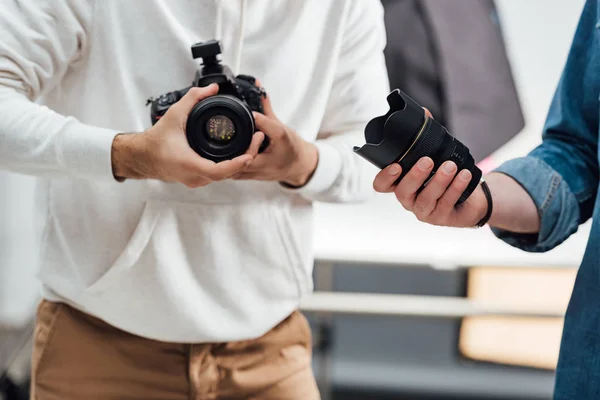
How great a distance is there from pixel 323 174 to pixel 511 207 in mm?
249

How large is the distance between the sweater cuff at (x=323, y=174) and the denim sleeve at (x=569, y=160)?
222mm

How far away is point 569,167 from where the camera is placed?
2.84 ft

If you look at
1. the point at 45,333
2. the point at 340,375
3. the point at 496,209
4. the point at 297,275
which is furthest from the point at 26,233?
the point at 496,209

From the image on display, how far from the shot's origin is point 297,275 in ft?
3.11

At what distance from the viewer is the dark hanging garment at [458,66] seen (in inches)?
68.4

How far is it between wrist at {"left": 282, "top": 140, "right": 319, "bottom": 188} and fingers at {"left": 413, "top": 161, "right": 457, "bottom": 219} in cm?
17

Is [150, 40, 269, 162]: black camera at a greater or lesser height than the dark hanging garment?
lesser

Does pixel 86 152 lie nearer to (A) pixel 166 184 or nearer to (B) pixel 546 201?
(A) pixel 166 184

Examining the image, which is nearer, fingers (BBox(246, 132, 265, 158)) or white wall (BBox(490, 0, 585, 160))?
fingers (BBox(246, 132, 265, 158))

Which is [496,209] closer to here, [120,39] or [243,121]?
[243,121]

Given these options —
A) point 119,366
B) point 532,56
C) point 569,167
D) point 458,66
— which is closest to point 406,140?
point 569,167

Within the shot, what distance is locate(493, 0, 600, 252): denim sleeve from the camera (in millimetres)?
835

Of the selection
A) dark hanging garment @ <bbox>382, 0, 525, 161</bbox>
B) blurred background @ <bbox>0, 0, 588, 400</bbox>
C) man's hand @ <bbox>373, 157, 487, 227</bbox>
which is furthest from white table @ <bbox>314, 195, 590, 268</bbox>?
man's hand @ <bbox>373, 157, 487, 227</bbox>

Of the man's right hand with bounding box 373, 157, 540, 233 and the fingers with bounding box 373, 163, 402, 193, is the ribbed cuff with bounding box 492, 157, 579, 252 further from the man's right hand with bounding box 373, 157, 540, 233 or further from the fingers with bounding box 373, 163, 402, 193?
the fingers with bounding box 373, 163, 402, 193
